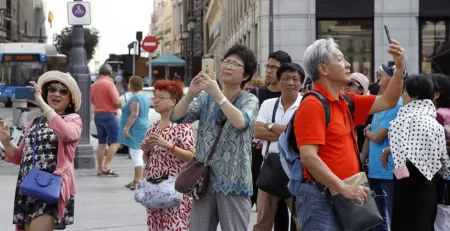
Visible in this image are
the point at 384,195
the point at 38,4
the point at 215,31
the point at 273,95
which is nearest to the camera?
the point at 384,195

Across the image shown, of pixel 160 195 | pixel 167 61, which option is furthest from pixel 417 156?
pixel 167 61

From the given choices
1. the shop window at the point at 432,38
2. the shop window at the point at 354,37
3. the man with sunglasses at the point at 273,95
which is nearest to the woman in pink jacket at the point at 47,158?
the man with sunglasses at the point at 273,95

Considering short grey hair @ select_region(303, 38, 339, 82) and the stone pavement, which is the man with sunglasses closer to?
the stone pavement

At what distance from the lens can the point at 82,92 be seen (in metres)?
15.7

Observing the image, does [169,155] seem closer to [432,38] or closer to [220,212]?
[220,212]

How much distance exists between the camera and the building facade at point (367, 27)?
29109 mm

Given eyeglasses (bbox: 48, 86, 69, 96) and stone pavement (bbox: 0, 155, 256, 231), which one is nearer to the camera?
eyeglasses (bbox: 48, 86, 69, 96)

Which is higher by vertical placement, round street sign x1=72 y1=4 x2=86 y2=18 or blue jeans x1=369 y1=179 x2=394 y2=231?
round street sign x1=72 y1=4 x2=86 y2=18

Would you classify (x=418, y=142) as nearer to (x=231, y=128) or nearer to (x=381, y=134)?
(x=381, y=134)

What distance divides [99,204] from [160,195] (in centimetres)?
490

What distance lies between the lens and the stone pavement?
32.3ft

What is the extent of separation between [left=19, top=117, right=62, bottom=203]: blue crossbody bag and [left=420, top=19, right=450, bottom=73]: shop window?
80.7 feet

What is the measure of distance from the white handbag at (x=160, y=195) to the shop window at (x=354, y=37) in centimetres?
2346

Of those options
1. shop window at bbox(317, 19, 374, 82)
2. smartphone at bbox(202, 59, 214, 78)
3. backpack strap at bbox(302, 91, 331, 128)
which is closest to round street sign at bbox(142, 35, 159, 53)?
shop window at bbox(317, 19, 374, 82)
